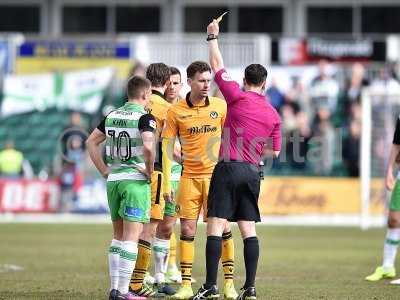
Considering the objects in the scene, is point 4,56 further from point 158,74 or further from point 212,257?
point 212,257

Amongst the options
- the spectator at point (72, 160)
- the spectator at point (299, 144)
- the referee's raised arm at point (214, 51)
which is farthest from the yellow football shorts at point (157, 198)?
the spectator at point (72, 160)

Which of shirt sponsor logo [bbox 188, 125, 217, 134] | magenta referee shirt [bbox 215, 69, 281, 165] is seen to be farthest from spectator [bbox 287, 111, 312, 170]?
magenta referee shirt [bbox 215, 69, 281, 165]

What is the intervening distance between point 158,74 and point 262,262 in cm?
588

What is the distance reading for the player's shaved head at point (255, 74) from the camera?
494 inches

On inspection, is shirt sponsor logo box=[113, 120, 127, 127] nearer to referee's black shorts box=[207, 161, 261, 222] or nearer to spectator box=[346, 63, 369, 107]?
referee's black shorts box=[207, 161, 261, 222]

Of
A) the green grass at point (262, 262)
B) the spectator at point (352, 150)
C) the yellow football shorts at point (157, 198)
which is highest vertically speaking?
the yellow football shorts at point (157, 198)

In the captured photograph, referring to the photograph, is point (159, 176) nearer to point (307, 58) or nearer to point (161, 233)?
point (161, 233)

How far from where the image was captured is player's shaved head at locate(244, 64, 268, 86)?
12.5 metres

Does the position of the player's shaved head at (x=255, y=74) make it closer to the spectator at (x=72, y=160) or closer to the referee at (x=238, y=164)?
the referee at (x=238, y=164)

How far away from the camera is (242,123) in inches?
495

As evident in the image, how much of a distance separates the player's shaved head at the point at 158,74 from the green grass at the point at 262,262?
2633 millimetres

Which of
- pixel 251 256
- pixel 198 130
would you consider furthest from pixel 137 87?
pixel 251 256

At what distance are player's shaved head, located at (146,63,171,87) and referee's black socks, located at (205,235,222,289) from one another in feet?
7.83

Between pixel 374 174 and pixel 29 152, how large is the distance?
1139 centimetres
